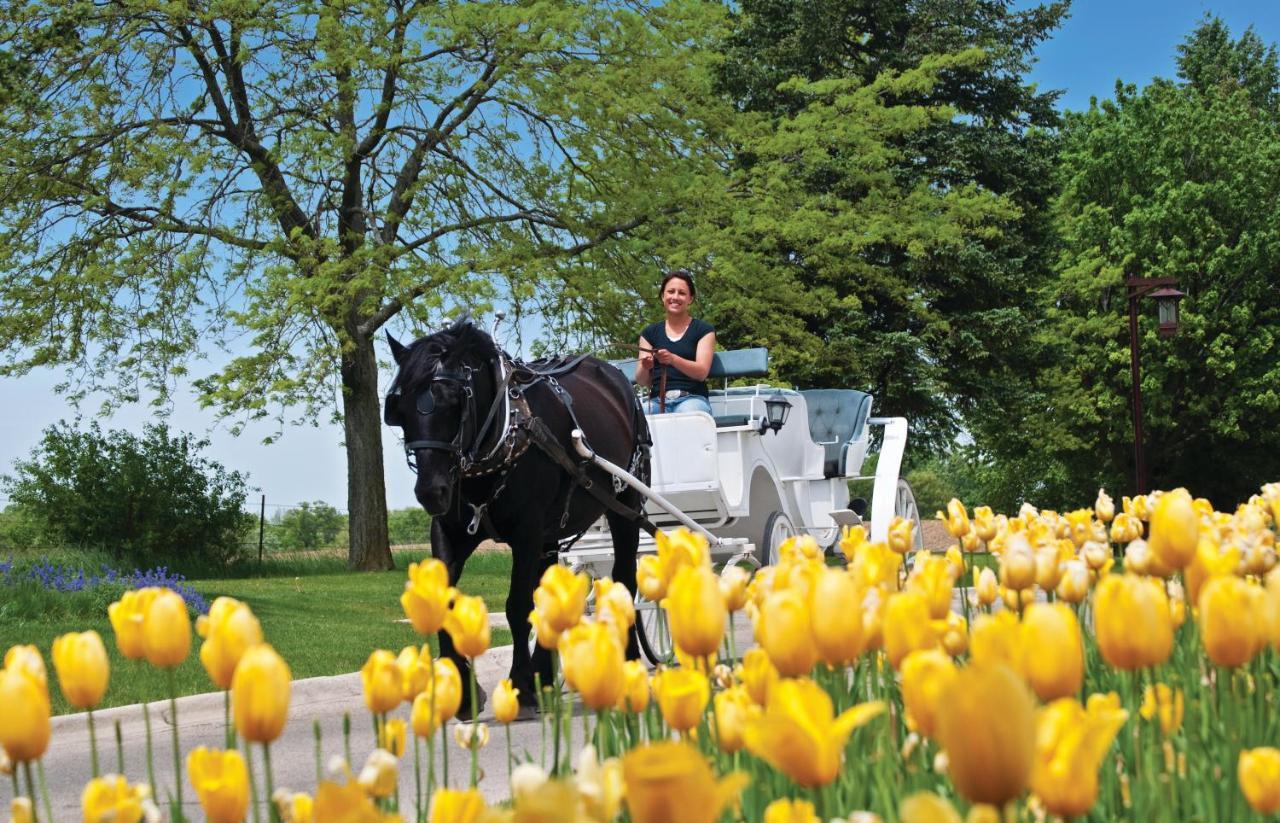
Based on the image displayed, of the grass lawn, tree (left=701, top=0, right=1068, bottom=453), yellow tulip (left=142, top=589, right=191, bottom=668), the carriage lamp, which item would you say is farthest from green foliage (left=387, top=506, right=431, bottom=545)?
yellow tulip (left=142, top=589, right=191, bottom=668)

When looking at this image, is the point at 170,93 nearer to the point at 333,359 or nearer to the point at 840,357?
the point at 333,359

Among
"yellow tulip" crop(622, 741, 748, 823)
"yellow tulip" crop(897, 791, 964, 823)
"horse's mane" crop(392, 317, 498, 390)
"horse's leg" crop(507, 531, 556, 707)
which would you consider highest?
"horse's mane" crop(392, 317, 498, 390)

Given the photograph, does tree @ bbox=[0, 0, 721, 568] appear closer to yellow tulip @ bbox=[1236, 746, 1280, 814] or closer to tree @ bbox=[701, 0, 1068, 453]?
tree @ bbox=[701, 0, 1068, 453]

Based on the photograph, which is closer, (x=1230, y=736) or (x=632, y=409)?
(x=1230, y=736)

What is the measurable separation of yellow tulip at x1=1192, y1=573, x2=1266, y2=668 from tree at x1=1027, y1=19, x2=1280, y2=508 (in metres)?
31.4

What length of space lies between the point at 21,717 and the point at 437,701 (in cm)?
79

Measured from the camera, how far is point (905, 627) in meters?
1.94

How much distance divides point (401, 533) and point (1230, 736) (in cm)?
4533

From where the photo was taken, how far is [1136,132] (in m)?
36.7

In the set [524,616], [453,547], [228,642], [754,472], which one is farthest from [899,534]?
[754,472]

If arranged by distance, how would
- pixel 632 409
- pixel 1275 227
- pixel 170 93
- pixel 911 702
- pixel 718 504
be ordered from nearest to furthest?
pixel 911 702, pixel 632 409, pixel 718 504, pixel 170 93, pixel 1275 227

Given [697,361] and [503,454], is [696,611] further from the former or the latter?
[697,361]

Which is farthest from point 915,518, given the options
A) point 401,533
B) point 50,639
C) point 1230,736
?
point 401,533

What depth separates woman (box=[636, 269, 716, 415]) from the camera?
29.5 feet
